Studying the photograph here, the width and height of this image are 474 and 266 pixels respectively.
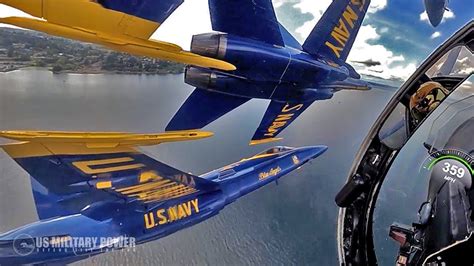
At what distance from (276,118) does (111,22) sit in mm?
561

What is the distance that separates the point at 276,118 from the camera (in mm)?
Result: 1451

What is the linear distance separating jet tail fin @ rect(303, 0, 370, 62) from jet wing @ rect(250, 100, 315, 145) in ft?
0.57

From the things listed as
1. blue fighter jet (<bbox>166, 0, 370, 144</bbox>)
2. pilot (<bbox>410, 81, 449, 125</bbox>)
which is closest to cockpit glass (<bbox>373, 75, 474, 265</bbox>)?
pilot (<bbox>410, 81, 449, 125</bbox>)

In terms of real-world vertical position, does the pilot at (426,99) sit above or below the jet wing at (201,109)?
above

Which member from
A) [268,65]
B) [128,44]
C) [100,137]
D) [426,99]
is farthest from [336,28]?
[100,137]

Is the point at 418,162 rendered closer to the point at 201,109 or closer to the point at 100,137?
the point at 201,109

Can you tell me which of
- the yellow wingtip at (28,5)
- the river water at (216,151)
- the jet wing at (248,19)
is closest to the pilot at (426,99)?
the river water at (216,151)

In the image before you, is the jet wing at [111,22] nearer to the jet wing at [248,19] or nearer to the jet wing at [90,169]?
the jet wing at [248,19]

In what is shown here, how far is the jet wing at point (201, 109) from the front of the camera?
4.49 ft

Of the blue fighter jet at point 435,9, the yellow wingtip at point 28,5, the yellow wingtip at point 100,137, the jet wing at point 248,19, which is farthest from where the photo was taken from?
the blue fighter jet at point 435,9

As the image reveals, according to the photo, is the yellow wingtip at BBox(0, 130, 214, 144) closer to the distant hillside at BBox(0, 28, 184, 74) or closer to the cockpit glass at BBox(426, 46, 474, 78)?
the distant hillside at BBox(0, 28, 184, 74)

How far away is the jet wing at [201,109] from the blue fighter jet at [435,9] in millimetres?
638

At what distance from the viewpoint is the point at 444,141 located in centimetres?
126

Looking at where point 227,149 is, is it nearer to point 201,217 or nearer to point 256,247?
point 201,217
